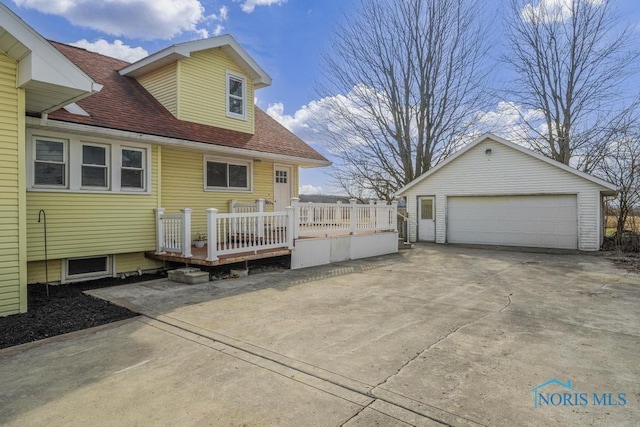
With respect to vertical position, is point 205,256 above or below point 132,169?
below

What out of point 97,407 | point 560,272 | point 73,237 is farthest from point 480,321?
point 73,237

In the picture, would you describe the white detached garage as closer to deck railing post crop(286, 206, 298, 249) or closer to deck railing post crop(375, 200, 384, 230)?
deck railing post crop(375, 200, 384, 230)

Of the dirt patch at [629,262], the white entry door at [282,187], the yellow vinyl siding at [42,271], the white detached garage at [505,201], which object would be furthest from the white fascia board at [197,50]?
the dirt patch at [629,262]

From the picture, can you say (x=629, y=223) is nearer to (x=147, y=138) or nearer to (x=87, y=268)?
(x=147, y=138)

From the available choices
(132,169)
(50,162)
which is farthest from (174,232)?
(50,162)

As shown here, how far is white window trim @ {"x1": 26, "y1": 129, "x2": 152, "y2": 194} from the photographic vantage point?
7.11 metres

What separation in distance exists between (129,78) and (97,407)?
35.1 feet

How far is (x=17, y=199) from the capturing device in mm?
5527

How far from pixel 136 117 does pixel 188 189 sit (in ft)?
7.32

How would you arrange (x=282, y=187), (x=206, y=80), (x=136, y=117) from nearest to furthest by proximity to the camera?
(x=136, y=117)
(x=206, y=80)
(x=282, y=187)

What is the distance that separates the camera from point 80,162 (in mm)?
7738

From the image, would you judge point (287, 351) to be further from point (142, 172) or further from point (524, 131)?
point (524, 131)

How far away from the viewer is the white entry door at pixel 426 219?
16.9 m

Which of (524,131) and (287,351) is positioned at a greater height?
(524,131)
